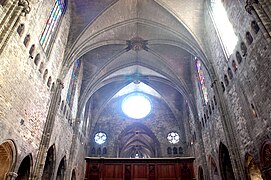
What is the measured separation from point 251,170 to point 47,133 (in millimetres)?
9570

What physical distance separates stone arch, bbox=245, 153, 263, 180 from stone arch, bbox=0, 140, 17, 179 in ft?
30.9

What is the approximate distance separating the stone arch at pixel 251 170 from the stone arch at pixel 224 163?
247 centimetres

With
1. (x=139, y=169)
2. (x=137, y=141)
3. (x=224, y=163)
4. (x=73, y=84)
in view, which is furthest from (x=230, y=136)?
(x=137, y=141)

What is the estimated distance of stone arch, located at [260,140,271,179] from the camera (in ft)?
25.5

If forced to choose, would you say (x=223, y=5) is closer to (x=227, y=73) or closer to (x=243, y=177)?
(x=227, y=73)

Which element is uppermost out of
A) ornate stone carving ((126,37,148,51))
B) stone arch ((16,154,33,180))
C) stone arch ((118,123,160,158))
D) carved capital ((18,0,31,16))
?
ornate stone carving ((126,37,148,51))

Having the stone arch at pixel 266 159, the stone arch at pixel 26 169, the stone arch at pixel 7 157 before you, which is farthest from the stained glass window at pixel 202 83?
the stone arch at pixel 7 157

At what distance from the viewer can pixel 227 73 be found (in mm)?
11281

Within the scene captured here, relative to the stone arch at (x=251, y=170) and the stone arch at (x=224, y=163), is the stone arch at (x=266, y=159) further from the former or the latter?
the stone arch at (x=224, y=163)

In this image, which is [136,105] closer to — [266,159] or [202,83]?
[202,83]

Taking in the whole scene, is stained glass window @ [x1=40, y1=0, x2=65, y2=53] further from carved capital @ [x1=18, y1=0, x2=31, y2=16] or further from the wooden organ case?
the wooden organ case

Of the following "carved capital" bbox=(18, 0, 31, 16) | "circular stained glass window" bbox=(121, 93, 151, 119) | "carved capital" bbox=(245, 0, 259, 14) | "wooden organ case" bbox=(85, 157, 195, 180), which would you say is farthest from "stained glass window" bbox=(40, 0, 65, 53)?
"circular stained glass window" bbox=(121, 93, 151, 119)

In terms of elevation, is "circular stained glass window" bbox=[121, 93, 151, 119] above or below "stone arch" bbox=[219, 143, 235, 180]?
above

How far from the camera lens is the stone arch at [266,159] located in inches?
306
